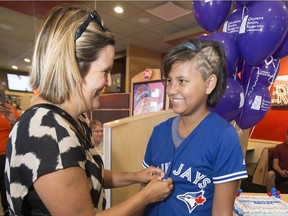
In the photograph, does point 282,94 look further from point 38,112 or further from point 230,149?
point 38,112

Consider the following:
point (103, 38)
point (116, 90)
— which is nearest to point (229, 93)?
point (103, 38)

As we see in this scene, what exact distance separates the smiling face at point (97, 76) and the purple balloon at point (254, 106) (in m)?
1.17

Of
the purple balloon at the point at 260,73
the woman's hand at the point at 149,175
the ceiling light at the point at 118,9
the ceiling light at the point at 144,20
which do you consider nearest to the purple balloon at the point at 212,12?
the purple balloon at the point at 260,73

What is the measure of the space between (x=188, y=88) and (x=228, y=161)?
31 cm

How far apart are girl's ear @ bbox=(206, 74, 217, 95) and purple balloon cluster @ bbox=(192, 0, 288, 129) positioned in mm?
514

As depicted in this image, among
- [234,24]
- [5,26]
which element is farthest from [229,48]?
[5,26]

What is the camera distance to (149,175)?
3.14 feet

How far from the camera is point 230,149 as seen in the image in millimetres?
807

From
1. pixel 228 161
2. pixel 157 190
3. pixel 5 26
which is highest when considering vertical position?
pixel 5 26

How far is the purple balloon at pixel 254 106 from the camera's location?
1580mm

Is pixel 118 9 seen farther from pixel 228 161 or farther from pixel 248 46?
pixel 228 161

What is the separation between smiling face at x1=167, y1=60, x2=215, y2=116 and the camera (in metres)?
0.89

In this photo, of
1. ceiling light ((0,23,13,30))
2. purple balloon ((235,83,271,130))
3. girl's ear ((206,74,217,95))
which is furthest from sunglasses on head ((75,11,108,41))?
ceiling light ((0,23,13,30))

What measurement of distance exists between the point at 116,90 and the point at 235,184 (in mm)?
6338
